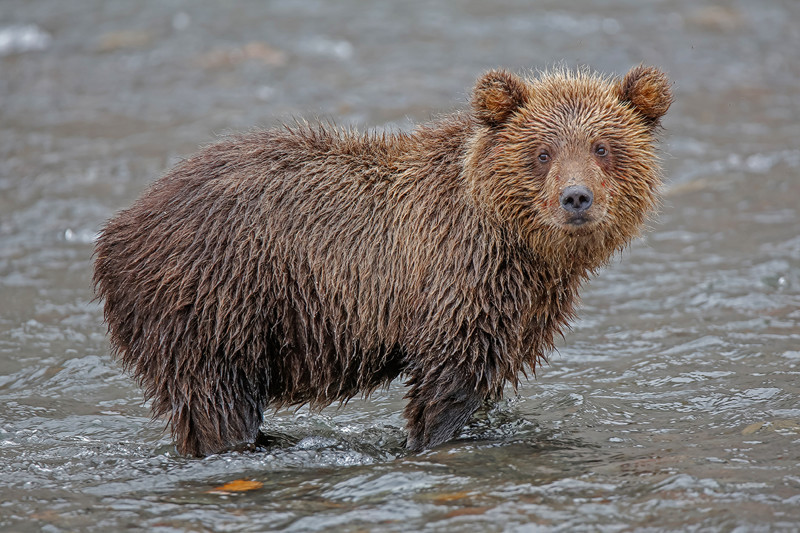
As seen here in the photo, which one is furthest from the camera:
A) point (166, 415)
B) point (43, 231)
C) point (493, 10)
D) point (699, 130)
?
point (493, 10)

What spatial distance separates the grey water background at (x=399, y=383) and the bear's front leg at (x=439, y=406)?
153 millimetres

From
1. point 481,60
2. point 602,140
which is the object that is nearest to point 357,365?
point 602,140

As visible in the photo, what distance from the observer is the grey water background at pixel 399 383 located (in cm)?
603

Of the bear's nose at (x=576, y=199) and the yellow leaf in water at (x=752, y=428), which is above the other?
the bear's nose at (x=576, y=199)

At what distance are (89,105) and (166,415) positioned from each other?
36.9ft

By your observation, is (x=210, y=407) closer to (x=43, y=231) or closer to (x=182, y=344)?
(x=182, y=344)

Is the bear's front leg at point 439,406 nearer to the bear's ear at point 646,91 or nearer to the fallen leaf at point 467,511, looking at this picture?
the fallen leaf at point 467,511

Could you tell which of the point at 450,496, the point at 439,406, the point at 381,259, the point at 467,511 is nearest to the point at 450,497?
the point at 450,496

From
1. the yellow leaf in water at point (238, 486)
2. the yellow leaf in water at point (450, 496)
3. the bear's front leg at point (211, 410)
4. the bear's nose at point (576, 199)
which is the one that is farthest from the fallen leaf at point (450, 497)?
the bear's nose at point (576, 199)

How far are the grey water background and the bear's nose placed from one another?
66.4 inches

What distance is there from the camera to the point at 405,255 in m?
6.83

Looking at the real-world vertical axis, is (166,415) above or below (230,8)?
below

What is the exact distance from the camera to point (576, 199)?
627 cm

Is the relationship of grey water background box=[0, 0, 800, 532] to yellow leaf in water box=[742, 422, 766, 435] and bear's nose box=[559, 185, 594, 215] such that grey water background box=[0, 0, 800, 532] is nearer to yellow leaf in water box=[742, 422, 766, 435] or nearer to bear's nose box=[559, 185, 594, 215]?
yellow leaf in water box=[742, 422, 766, 435]
